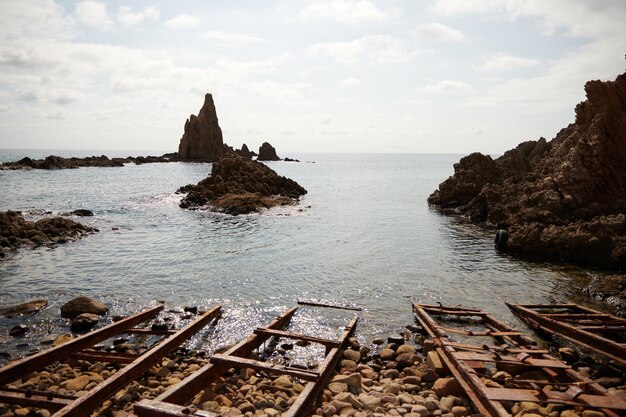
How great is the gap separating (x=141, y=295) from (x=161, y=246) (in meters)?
8.88

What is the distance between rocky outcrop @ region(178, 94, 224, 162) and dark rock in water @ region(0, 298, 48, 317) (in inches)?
5028

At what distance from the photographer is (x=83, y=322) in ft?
39.4

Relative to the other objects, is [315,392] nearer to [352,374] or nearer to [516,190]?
[352,374]

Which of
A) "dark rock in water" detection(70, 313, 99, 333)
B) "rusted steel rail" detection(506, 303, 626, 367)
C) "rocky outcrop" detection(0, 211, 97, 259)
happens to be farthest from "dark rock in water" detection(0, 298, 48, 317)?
"rusted steel rail" detection(506, 303, 626, 367)

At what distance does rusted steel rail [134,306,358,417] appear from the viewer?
6004 mm

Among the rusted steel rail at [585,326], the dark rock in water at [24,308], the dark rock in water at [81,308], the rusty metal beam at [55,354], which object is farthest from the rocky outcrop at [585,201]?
the dark rock in water at [24,308]

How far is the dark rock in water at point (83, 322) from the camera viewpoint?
11.9 m

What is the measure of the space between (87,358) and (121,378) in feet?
7.92

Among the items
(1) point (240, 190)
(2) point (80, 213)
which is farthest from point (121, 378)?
(1) point (240, 190)

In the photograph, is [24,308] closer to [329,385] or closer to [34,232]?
[329,385]

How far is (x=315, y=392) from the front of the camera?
24.5ft

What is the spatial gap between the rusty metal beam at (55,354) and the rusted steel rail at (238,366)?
3781 millimetres

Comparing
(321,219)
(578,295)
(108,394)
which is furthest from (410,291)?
(321,219)

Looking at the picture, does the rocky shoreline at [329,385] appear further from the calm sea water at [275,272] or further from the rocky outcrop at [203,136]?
the rocky outcrop at [203,136]
